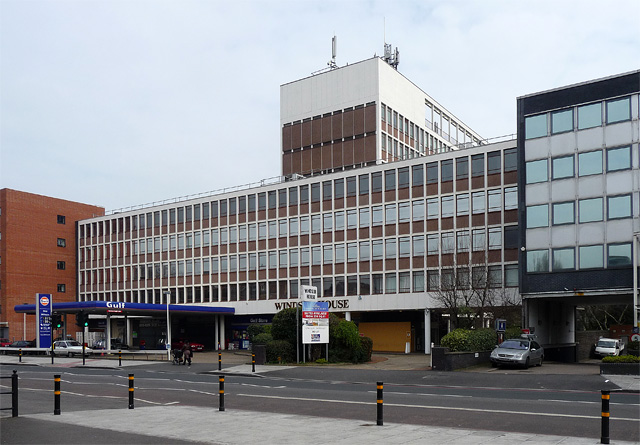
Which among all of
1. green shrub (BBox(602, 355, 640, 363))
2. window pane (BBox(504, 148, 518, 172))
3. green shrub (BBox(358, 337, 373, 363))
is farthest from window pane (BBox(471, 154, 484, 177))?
green shrub (BBox(602, 355, 640, 363))

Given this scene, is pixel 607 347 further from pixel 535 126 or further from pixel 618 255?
pixel 535 126

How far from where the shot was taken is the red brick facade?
78688 millimetres

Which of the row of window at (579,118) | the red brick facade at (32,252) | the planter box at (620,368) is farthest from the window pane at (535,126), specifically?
the red brick facade at (32,252)

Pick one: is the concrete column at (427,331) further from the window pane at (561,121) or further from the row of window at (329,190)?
the window pane at (561,121)

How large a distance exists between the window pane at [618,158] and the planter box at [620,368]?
1384cm

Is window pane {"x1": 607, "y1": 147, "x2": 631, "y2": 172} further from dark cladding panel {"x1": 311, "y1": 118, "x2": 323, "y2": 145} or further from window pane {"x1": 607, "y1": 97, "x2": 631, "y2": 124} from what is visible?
dark cladding panel {"x1": 311, "y1": 118, "x2": 323, "y2": 145}

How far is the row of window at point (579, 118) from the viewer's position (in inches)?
1496

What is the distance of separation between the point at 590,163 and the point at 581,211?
2.72m

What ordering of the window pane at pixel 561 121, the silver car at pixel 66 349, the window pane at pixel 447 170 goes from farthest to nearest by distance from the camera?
1. the window pane at pixel 447 170
2. the silver car at pixel 66 349
3. the window pane at pixel 561 121

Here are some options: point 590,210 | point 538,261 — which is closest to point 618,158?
point 590,210

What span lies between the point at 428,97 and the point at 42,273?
49.2m

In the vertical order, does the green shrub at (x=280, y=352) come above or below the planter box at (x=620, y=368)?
below

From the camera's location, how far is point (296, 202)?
2562 inches

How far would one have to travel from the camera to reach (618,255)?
124 ft
